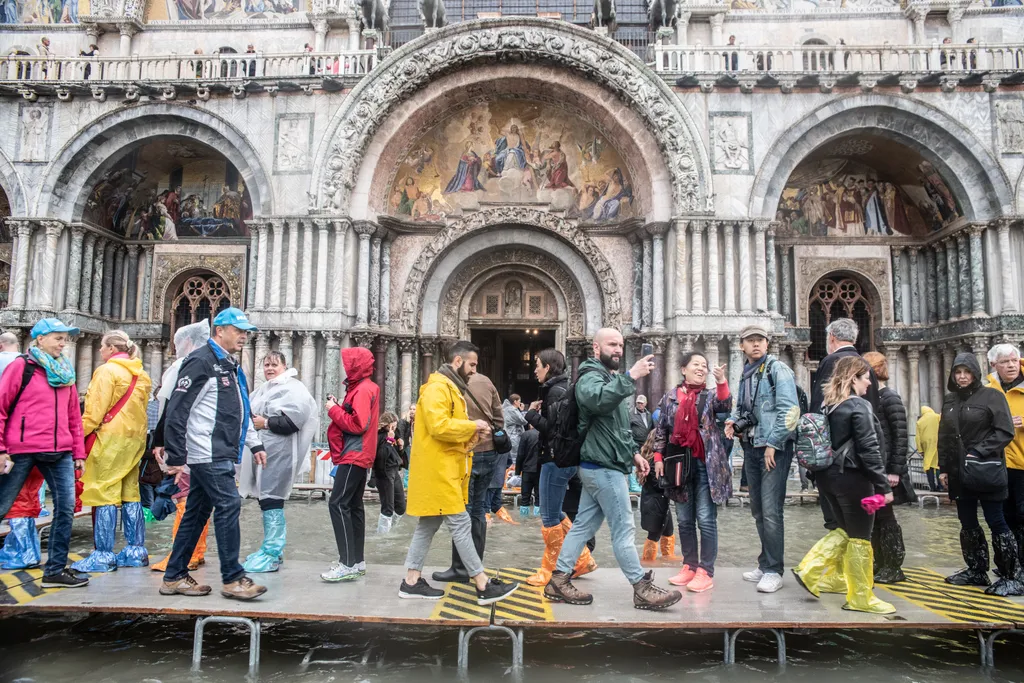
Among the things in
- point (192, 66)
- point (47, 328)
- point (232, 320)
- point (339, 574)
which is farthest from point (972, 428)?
point (192, 66)

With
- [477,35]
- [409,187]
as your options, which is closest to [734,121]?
[477,35]

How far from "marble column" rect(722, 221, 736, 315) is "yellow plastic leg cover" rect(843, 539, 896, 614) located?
425 inches

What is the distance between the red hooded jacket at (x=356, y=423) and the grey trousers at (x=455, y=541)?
86 centimetres

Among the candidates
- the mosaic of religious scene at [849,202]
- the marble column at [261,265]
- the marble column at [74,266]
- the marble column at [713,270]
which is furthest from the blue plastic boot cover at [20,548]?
the mosaic of religious scene at [849,202]

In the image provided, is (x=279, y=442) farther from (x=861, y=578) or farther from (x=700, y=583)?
(x=861, y=578)

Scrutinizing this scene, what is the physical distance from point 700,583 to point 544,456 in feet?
6.02

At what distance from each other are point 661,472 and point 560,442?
1408 millimetres

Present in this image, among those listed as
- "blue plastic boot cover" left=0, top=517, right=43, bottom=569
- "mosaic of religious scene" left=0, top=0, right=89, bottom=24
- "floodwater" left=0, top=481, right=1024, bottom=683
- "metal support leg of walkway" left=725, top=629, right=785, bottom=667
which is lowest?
"floodwater" left=0, top=481, right=1024, bottom=683

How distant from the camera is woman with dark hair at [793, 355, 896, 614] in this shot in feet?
17.3

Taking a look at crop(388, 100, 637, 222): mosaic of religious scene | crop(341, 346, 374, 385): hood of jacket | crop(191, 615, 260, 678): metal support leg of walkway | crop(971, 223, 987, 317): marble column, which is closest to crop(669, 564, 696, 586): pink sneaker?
crop(341, 346, 374, 385): hood of jacket

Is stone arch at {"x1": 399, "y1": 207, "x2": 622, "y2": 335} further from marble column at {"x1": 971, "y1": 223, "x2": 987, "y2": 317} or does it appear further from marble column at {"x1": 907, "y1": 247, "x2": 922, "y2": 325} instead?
marble column at {"x1": 971, "y1": 223, "x2": 987, "y2": 317}

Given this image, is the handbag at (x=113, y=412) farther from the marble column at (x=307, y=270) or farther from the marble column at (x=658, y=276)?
the marble column at (x=658, y=276)

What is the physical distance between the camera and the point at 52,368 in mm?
5945

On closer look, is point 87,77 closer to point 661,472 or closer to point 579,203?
point 579,203
